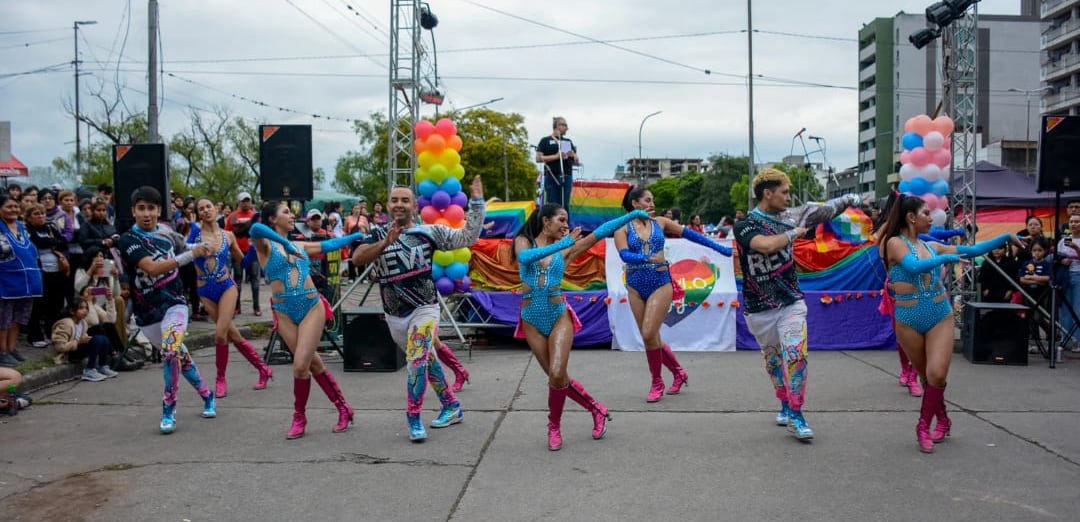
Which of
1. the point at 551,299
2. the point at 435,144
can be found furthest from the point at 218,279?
the point at 435,144

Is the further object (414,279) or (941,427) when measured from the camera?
(414,279)

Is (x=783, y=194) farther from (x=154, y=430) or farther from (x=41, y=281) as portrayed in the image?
(x=41, y=281)

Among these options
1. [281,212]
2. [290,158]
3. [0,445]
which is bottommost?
[0,445]

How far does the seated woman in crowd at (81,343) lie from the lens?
8719mm

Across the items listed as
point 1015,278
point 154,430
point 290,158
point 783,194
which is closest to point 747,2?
point 1015,278

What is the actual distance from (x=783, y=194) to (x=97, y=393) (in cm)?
661

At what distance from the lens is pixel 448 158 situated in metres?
11.6

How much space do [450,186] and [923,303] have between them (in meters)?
7.05

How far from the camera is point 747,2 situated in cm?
2755

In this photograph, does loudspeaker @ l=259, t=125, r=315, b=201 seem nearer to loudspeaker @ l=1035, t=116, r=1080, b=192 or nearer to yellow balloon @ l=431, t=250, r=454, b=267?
yellow balloon @ l=431, t=250, r=454, b=267

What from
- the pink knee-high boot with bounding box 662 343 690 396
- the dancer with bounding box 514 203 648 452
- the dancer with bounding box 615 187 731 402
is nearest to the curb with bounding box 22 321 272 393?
the dancer with bounding box 514 203 648 452

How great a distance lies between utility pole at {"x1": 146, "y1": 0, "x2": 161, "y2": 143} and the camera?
16250 millimetres

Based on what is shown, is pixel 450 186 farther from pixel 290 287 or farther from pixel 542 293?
pixel 542 293

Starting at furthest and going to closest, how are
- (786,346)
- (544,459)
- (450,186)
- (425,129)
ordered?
(425,129), (450,186), (786,346), (544,459)
